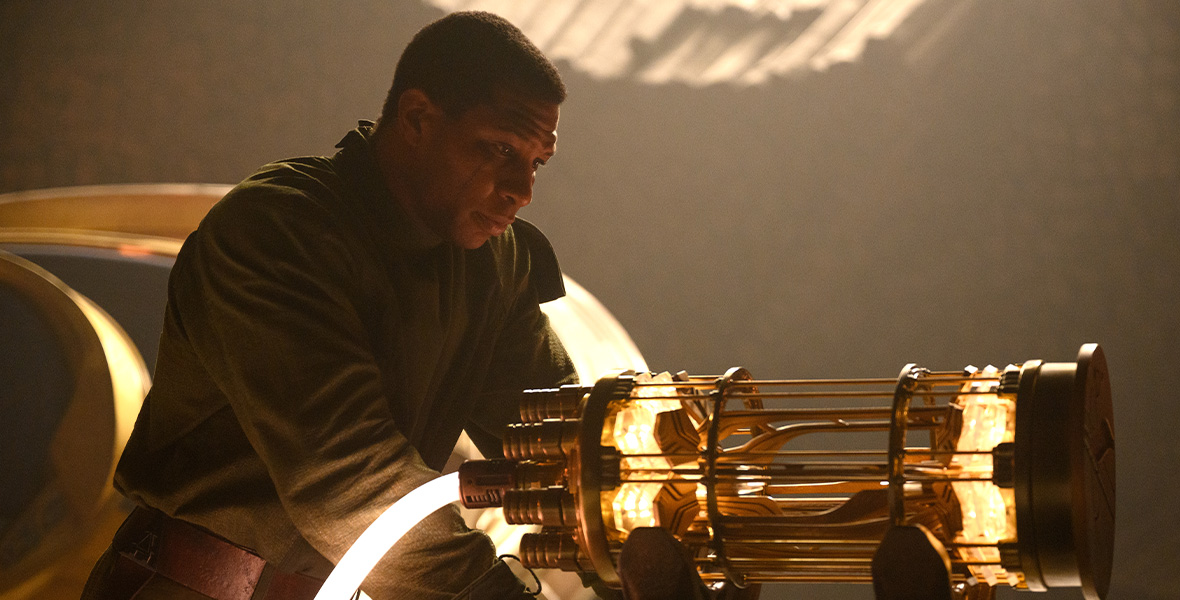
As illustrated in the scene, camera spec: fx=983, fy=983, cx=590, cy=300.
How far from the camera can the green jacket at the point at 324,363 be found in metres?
0.93

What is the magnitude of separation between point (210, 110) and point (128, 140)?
6.8 inches

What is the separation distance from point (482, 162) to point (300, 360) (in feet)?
1.05

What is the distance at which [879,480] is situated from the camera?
2.58 feet

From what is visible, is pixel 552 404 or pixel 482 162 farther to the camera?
pixel 482 162

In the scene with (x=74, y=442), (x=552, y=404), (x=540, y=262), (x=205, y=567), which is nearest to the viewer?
(x=552, y=404)

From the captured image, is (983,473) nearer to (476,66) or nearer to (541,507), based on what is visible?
(541,507)

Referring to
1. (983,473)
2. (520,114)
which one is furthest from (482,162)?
(983,473)

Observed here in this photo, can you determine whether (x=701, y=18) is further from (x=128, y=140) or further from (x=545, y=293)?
(x=128, y=140)

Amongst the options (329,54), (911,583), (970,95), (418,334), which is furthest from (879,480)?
(329,54)

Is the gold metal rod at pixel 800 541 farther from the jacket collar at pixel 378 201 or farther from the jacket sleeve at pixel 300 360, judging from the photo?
the jacket collar at pixel 378 201

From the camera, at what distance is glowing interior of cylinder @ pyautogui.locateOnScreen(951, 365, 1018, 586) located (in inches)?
27.7

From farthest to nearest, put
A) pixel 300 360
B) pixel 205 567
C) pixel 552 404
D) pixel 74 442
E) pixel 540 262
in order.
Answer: pixel 74 442 → pixel 540 262 → pixel 205 567 → pixel 300 360 → pixel 552 404

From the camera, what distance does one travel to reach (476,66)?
1.12 m

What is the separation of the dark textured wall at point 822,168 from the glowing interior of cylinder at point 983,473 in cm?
112
